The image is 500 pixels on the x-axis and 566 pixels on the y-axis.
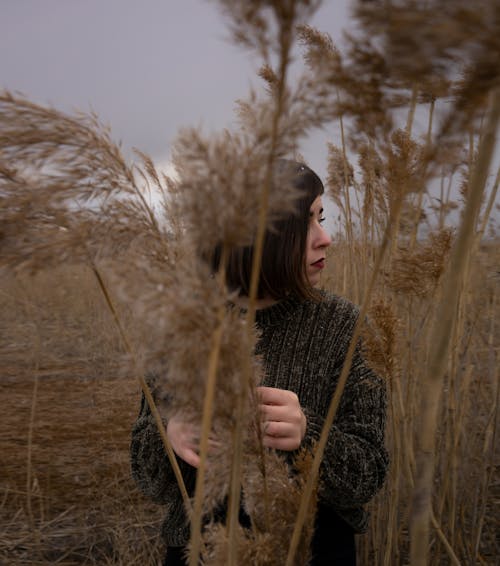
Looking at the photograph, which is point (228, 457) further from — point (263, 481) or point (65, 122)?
point (65, 122)

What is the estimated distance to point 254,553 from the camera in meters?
0.62

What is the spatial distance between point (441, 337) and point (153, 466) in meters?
0.98

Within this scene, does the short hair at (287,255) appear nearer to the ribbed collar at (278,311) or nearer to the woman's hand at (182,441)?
the ribbed collar at (278,311)

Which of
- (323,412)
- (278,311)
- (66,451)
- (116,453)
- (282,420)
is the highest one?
(278,311)

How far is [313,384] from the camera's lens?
1386 mm

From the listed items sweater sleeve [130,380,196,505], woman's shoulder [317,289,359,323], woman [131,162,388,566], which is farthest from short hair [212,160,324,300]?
sweater sleeve [130,380,196,505]

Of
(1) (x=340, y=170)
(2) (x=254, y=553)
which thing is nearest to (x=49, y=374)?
(1) (x=340, y=170)

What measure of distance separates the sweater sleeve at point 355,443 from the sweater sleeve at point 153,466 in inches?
12.9

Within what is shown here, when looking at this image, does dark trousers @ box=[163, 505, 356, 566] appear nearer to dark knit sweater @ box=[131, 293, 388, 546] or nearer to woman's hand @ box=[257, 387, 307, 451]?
dark knit sweater @ box=[131, 293, 388, 546]

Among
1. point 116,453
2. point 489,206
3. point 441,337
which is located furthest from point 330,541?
point 116,453

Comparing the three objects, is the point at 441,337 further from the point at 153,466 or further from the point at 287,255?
the point at 153,466

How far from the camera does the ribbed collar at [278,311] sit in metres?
1.44

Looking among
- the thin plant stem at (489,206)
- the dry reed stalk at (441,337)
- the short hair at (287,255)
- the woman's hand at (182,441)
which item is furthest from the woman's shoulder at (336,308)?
the dry reed stalk at (441,337)

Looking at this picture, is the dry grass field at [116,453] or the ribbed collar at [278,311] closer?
the ribbed collar at [278,311]
